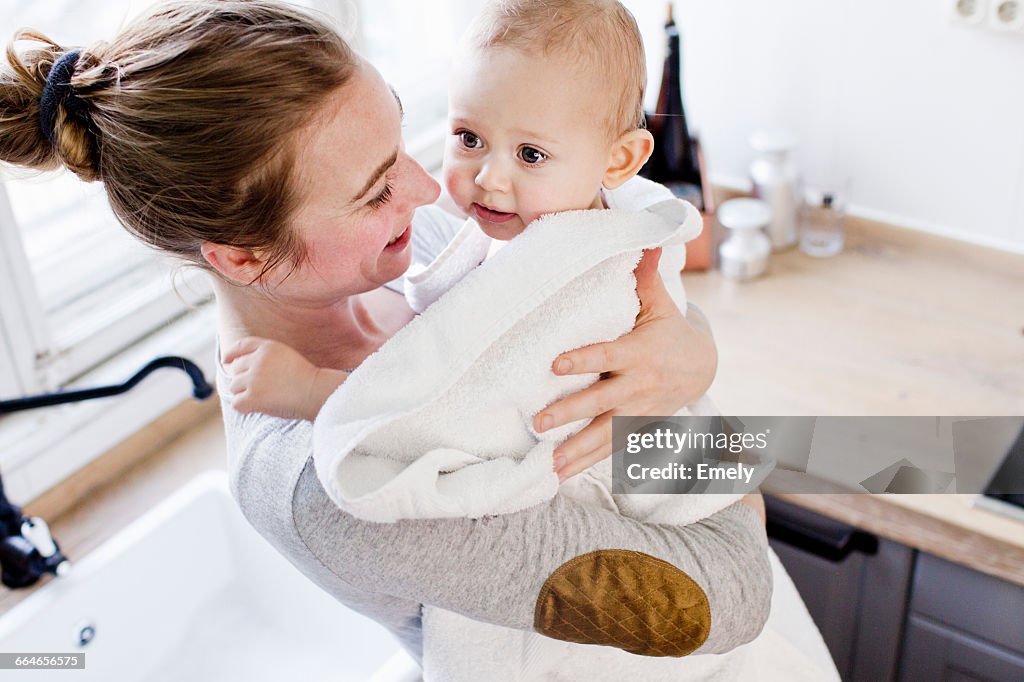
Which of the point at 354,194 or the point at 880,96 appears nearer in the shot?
the point at 354,194

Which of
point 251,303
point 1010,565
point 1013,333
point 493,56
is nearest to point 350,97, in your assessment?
point 493,56

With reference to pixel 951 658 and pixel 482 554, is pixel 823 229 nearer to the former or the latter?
pixel 951 658

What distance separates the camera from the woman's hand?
94 cm

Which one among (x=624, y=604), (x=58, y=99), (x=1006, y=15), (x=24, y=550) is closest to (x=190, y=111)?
(x=58, y=99)

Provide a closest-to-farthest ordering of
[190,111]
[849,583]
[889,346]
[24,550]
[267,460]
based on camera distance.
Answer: [190,111] → [267,460] → [24,550] → [849,583] → [889,346]

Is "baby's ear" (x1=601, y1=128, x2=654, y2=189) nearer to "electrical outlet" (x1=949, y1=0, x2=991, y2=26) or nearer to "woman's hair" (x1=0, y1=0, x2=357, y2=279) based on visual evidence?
"woman's hair" (x1=0, y1=0, x2=357, y2=279)

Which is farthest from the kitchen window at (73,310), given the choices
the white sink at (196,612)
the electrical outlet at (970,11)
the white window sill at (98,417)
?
the electrical outlet at (970,11)

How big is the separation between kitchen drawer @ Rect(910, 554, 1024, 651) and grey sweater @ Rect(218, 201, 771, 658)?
44 centimetres

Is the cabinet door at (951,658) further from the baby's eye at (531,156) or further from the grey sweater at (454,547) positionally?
the baby's eye at (531,156)

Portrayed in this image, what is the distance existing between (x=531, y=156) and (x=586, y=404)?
0.80 ft

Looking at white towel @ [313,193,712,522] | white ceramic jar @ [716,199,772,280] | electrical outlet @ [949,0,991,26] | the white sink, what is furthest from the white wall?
the white sink

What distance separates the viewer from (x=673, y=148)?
71.2 inches

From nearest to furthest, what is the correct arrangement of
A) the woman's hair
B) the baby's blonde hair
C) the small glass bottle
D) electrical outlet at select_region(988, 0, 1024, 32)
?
the woman's hair
the baby's blonde hair
electrical outlet at select_region(988, 0, 1024, 32)
the small glass bottle

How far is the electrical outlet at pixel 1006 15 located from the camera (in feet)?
5.04
